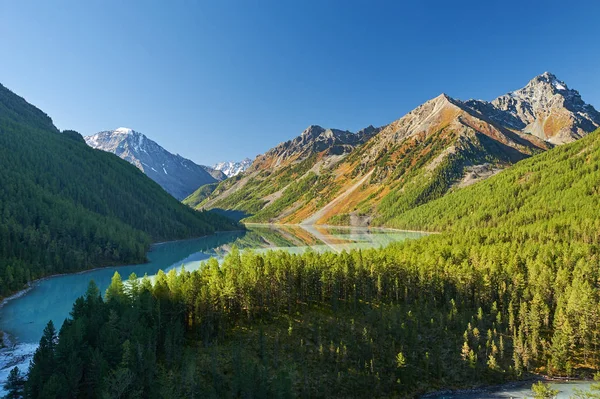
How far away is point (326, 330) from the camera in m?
64.4

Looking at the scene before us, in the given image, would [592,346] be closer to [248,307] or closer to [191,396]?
[248,307]

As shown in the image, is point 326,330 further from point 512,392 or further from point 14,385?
point 14,385

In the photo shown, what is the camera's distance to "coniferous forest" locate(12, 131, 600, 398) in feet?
146

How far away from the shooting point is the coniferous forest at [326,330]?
4447 cm

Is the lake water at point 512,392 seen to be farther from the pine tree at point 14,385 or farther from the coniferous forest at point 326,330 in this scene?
the pine tree at point 14,385

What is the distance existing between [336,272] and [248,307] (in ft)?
72.3

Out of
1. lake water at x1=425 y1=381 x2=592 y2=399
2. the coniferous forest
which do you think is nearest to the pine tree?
the coniferous forest

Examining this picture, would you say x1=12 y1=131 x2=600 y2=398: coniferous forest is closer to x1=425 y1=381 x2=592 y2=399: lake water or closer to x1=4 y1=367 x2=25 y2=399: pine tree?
x1=425 y1=381 x2=592 y2=399: lake water

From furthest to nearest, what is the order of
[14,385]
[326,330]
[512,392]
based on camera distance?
[326,330] → [512,392] → [14,385]

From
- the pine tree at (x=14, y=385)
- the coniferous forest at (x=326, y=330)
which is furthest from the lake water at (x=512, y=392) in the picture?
the pine tree at (x=14, y=385)

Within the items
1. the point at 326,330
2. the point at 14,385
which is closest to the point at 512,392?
the point at 326,330

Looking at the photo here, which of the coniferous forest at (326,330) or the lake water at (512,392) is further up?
the coniferous forest at (326,330)

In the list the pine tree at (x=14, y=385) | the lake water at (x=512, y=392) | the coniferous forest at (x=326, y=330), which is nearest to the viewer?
the pine tree at (x=14, y=385)

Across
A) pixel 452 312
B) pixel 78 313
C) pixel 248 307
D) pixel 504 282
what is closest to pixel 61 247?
pixel 78 313
